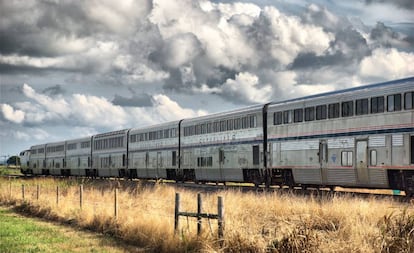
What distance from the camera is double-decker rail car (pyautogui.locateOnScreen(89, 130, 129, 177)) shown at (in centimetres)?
5653

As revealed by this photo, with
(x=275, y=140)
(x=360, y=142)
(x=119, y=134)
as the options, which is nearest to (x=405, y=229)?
(x=360, y=142)

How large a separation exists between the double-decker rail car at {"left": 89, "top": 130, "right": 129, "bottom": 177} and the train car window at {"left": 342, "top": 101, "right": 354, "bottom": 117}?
33708 millimetres

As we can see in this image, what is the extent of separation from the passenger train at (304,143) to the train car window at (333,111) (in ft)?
0.14

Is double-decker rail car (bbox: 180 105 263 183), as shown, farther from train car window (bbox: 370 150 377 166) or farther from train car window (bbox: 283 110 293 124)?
train car window (bbox: 370 150 377 166)

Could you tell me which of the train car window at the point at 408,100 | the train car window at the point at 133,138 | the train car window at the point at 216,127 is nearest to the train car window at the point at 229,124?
the train car window at the point at 216,127

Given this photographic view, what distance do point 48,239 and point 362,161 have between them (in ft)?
39.5

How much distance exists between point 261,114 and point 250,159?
2.76m

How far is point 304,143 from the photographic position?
26.9 m

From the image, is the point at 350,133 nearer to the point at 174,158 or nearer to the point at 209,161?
the point at 209,161

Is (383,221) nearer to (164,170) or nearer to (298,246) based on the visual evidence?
(298,246)

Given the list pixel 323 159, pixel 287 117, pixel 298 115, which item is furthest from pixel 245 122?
pixel 323 159

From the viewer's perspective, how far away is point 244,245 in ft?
44.2

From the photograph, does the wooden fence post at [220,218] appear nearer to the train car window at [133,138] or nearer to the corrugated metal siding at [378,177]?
the corrugated metal siding at [378,177]

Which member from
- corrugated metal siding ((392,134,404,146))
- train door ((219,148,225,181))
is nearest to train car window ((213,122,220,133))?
train door ((219,148,225,181))
